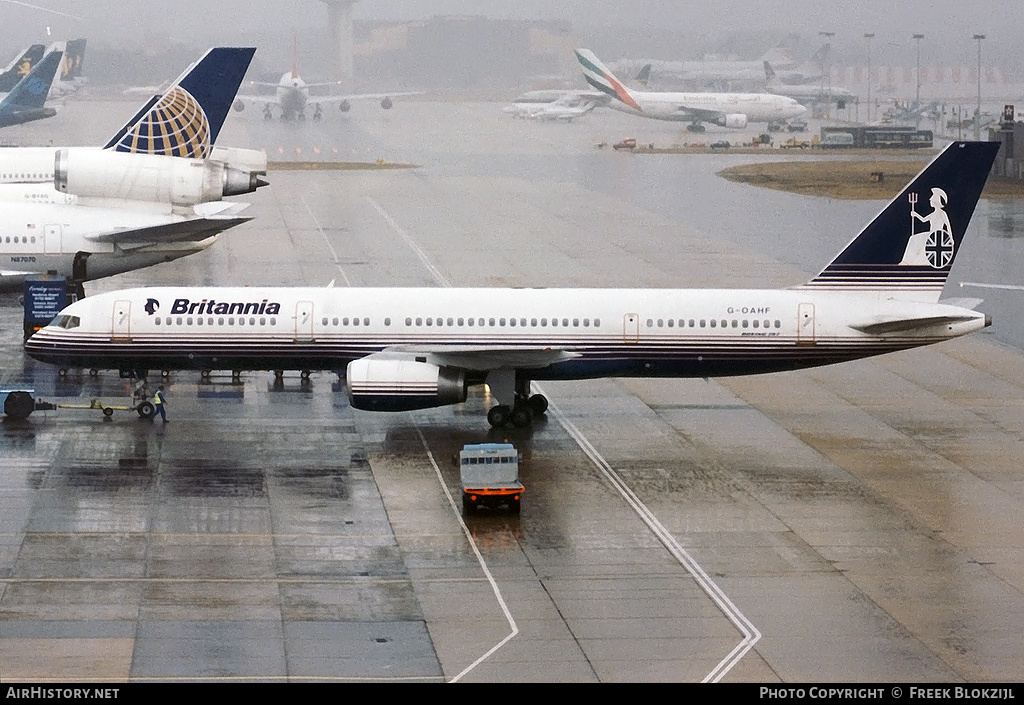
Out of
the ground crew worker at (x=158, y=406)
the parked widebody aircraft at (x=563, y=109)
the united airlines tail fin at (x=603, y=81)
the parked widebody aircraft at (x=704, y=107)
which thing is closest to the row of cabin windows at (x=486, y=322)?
the ground crew worker at (x=158, y=406)

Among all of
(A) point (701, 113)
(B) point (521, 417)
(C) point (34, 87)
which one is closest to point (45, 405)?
(B) point (521, 417)

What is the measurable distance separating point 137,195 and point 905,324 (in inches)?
1286

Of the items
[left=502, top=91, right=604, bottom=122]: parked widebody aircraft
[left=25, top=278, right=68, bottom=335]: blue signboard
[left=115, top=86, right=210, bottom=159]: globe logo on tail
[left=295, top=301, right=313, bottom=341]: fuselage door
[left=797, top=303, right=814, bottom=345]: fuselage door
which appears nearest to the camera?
[left=797, top=303, right=814, bottom=345]: fuselage door

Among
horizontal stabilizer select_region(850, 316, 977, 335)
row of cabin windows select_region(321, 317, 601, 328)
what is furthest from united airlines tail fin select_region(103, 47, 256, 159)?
horizontal stabilizer select_region(850, 316, 977, 335)

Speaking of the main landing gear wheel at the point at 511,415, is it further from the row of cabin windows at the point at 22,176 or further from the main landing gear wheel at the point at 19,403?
the row of cabin windows at the point at 22,176

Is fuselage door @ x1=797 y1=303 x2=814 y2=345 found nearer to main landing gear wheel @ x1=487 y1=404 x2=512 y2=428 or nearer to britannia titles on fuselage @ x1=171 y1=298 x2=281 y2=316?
main landing gear wheel @ x1=487 y1=404 x2=512 y2=428

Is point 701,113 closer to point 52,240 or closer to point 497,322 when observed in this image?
point 52,240

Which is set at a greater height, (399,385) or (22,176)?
(22,176)

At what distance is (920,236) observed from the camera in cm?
4356

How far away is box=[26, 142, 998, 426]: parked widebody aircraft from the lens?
4272 cm

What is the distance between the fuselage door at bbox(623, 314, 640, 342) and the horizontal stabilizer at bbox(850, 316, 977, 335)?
5.94 m

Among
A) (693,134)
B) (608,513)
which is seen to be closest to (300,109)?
(693,134)

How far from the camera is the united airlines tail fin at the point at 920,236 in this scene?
1709 inches

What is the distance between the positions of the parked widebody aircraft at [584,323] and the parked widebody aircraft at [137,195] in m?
16.0
